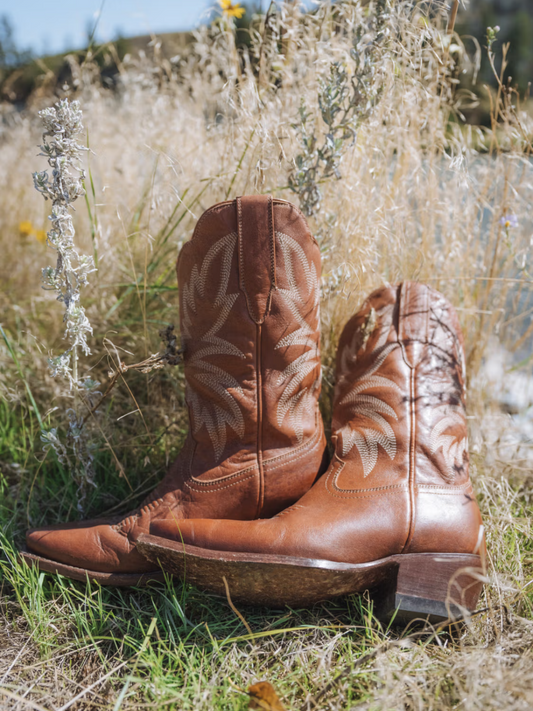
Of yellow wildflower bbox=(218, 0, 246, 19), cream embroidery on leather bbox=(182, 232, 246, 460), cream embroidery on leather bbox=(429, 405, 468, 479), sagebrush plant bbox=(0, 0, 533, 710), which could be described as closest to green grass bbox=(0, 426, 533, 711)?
sagebrush plant bbox=(0, 0, 533, 710)

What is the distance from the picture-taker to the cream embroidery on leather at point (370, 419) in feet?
4.46

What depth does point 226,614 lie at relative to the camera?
4.26 feet

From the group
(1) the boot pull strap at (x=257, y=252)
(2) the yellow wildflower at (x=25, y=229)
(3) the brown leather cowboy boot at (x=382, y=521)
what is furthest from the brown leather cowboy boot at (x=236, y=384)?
(2) the yellow wildflower at (x=25, y=229)

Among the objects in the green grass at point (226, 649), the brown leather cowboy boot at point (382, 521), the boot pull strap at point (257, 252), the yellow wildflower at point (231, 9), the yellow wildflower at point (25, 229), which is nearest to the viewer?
the green grass at point (226, 649)

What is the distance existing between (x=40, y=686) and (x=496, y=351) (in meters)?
1.96

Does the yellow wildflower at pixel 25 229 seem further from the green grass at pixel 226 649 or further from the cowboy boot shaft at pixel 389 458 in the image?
the cowboy boot shaft at pixel 389 458

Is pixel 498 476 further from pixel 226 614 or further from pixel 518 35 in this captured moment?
pixel 518 35

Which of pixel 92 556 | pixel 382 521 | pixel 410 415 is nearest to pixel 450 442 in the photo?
pixel 410 415

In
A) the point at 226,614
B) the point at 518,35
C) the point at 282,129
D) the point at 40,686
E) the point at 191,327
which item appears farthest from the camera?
the point at 518,35

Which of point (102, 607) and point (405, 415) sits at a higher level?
point (405, 415)

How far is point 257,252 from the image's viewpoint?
4.26 ft

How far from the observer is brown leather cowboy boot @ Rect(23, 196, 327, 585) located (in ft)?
4.30

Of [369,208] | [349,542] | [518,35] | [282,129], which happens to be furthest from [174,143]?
[518,35]

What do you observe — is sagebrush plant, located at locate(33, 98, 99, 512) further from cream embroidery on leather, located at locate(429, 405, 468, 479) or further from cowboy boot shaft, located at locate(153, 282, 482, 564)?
cream embroidery on leather, located at locate(429, 405, 468, 479)
